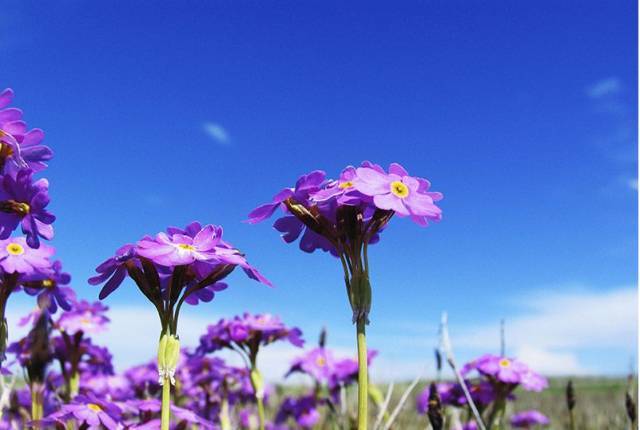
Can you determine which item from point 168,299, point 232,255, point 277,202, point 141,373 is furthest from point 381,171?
point 141,373

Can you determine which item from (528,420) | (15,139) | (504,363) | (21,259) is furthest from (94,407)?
(528,420)

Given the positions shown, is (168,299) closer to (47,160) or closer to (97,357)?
(47,160)

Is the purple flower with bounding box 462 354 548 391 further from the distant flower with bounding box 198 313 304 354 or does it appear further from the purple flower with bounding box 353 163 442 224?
the purple flower with bounding box 353 163 442 224

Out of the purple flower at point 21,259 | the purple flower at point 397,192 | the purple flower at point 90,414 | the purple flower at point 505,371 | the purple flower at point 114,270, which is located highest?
the purple flower at point 397,192

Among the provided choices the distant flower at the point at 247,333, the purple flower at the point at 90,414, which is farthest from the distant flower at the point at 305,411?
the purple flower at the point at 90,414

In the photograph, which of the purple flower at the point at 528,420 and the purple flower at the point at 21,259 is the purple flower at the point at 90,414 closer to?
the purple flower at the point at 21,259

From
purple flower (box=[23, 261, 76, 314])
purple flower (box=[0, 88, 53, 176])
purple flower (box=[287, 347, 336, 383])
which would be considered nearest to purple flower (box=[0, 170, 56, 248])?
purple flower (box=[0, 88, 53, 176])
